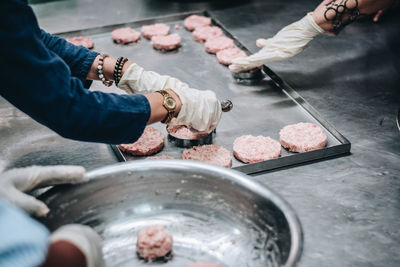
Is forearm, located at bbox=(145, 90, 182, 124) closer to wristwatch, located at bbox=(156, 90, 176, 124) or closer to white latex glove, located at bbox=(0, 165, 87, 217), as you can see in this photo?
wristwatch, located at bbox=(156, 90, 176, 124)

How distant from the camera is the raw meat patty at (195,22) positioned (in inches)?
144

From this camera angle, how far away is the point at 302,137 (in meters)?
2.37

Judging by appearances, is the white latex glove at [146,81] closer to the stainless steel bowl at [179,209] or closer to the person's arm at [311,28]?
the person's arm at [311,28]

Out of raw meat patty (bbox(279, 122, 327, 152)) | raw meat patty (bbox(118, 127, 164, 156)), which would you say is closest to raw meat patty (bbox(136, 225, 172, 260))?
raw meat patty (bbox(118, 127, 164, 156))

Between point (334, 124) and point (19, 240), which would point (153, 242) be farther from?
point (334, 124)

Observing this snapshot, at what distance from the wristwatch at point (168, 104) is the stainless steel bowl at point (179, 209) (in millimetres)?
377

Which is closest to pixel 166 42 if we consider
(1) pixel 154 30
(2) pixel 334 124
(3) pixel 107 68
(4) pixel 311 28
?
(1) pixel 154 30

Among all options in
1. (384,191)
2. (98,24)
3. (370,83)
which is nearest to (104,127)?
(384,191)

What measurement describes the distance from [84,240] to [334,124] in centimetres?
178

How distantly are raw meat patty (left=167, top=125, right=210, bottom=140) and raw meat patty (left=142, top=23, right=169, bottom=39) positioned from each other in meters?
1.33

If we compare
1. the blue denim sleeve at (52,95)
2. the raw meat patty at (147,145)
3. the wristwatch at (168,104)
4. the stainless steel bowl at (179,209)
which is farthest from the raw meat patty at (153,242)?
the raw meat patty at (147,145)

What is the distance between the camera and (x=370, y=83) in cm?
298

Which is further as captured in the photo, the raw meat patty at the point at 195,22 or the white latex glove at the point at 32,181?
the raw meat patty at the point at 195,22

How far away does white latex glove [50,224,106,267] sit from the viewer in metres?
1.23
